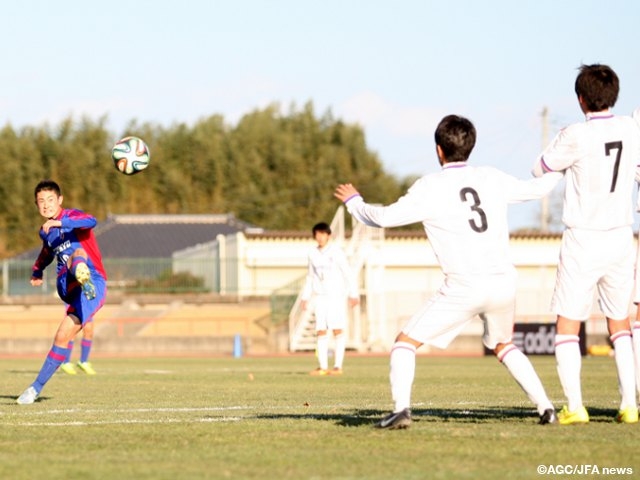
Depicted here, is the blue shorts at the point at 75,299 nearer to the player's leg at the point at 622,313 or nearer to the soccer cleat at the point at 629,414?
the player's leg at the point at 622,313

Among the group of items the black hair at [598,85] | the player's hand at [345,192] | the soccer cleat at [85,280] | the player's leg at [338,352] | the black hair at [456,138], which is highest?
the black hair at [598,85]

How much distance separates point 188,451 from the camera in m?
7.55

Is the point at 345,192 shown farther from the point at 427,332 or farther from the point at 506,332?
the point at 506,332

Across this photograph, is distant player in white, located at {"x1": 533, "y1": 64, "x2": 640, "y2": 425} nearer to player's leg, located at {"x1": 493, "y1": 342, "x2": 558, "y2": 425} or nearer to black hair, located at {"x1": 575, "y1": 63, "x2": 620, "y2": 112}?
black hair, located at {"x1": 575, "y1": 63, "x2": 620, "y2": 112}

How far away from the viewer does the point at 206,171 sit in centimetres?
7825

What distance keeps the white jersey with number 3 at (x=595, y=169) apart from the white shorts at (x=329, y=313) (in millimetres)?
12369

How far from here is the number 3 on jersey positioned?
8469mm

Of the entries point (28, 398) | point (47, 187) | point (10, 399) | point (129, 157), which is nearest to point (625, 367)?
point (28, 398)

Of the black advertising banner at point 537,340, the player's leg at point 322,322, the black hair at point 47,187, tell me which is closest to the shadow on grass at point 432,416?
the black hair at point 47,187

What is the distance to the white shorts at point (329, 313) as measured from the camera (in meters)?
21.1

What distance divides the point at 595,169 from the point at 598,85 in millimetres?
566

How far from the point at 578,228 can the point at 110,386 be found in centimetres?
825

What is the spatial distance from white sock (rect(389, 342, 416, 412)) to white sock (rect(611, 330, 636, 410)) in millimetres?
1512

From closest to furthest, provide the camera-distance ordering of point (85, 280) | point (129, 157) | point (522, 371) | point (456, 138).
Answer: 1. point (456, 138)
2. point (522, 371)
3. point (85, 280)
4. point (129, 157)
